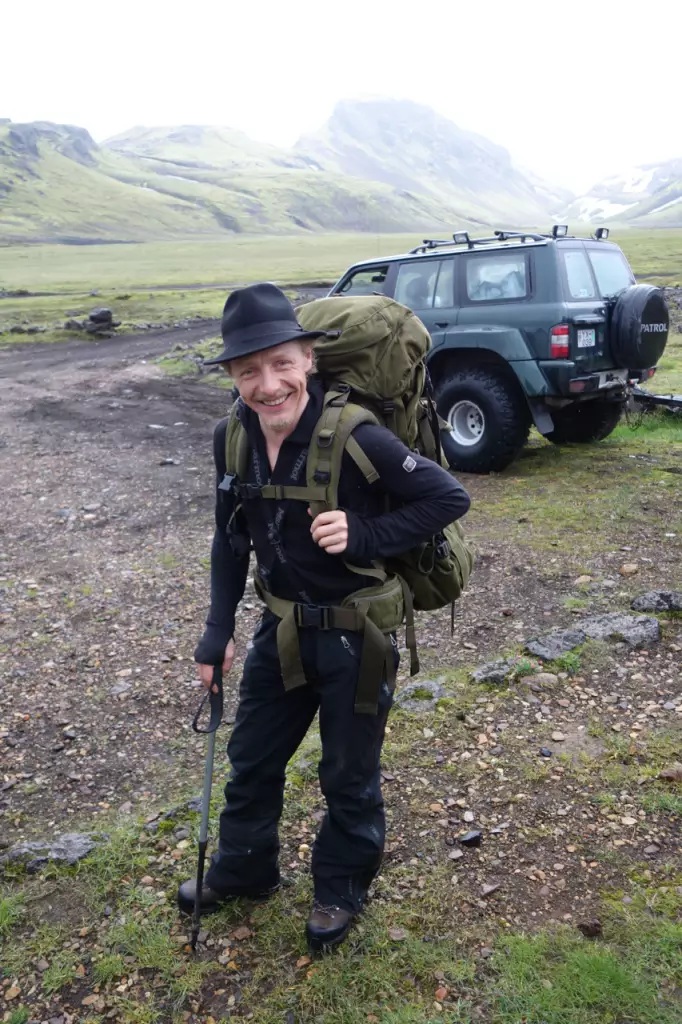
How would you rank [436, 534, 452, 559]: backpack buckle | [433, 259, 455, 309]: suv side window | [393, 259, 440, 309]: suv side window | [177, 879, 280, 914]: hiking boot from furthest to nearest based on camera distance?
[393, 259, 440, 309]: suv side window → [433, 259, 455, 309]: suv side window → [177, 879, 280, 914]: hiking boot → [436, 534, 452, 559]: backpack buckle

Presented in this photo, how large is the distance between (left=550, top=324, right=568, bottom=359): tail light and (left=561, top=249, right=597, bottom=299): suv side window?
0.49 meters

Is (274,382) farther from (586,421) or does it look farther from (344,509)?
(586,421)

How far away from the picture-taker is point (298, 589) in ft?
9.60

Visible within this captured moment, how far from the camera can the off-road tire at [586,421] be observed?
34.4ft

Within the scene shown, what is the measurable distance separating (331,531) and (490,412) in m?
7.05

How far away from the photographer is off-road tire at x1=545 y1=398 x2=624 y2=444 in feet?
34.4

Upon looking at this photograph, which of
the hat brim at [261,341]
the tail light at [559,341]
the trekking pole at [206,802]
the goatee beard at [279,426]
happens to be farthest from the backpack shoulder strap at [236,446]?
the tail light at [559,341]

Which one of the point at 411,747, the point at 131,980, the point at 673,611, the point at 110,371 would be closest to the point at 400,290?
the point at 673,611

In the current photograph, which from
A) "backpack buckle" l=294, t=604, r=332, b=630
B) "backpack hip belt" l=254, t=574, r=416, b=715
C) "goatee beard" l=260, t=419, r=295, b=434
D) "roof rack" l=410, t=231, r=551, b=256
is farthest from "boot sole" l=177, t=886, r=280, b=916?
"roof rack" l=410, t=231, r=551, b=256

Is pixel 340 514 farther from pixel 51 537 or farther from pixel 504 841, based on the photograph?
pixel 51 537

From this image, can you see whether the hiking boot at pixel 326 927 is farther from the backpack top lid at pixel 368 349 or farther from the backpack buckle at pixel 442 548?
the backpack top lid at pixel 368 349

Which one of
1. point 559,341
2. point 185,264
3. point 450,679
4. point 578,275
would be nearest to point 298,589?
point 450,679

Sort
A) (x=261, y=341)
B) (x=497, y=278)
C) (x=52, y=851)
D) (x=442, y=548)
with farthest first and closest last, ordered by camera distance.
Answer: (x=497, y=278), (x=52, y=851), (x=442, y=548), (x=261, y=341)

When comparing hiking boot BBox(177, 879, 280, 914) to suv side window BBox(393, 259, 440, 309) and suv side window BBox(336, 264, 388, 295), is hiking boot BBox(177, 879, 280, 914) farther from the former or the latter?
suv side window BBox(336, 264, 388, 295)
